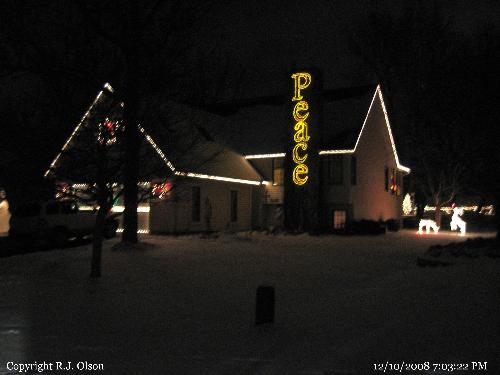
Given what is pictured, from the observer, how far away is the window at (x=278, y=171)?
3244 cm

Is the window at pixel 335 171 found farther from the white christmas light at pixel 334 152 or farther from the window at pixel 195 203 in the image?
the window at pixel 195 203

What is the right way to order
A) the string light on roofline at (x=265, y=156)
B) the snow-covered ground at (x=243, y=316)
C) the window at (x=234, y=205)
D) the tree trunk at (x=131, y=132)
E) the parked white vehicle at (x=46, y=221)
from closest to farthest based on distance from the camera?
the snow-covered ground at (x=243, y=316) → the tree trunk at (x=131, y=132) → the parked white vehicle at (x=46, y=221) → the window at (x=234, y=205) → the string light on roofline at (x=265, y=156)

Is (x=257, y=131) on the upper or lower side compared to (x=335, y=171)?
upper

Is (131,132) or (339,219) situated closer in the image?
(131,132)

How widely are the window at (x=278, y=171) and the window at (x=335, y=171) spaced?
3.03 m

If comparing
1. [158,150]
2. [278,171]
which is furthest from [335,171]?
[158,150]

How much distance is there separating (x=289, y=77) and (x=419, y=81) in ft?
41.9

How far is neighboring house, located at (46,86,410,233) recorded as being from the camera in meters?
28.2

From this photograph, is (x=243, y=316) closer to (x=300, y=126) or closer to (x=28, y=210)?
(x=28, y=210)

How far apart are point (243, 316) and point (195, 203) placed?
19.2m

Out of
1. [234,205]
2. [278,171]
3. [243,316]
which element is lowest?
[243,316]

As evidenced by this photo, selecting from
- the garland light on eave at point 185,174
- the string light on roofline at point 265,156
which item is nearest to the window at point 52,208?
the garland light on eave at point 185,174

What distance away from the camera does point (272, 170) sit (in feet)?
108

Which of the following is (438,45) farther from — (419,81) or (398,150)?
(398,150)
